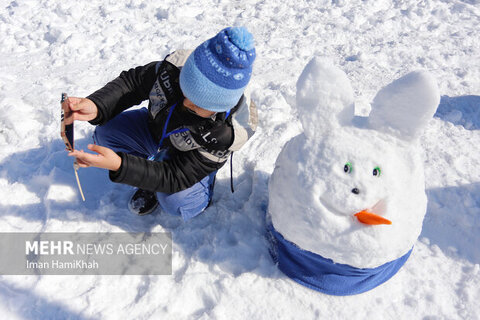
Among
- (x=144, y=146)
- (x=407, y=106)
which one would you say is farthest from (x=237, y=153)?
(x=407, y=106)

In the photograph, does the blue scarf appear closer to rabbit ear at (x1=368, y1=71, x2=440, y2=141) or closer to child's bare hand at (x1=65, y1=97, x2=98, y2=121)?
rabbit ear at (x1=368, y1=71, x2=440, y2=141)

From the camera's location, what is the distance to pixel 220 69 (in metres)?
1.26

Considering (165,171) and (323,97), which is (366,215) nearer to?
(323,97)

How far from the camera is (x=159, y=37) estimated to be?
326 centimetres

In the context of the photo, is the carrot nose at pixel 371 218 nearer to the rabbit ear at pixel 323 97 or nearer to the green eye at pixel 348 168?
the green eye at pixel 348 168


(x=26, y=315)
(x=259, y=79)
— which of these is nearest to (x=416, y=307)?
(x=26, y=315)

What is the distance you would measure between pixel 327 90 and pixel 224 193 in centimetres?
96

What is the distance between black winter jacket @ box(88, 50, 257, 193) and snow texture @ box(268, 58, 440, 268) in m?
0.31

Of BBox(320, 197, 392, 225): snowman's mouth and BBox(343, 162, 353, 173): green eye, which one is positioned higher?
BBox(343, 162, 353, 173): green eye

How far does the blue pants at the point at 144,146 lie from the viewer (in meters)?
1.73

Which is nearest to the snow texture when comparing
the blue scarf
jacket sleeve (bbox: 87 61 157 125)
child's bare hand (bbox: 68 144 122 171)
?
the blue scarf

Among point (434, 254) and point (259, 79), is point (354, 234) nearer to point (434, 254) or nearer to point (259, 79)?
point (434, 254)

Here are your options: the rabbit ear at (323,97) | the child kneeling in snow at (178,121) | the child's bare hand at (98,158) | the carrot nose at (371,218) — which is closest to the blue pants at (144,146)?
the child kneeling in snow at (178,121)

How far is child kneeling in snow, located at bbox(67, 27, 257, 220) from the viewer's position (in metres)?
1.28
